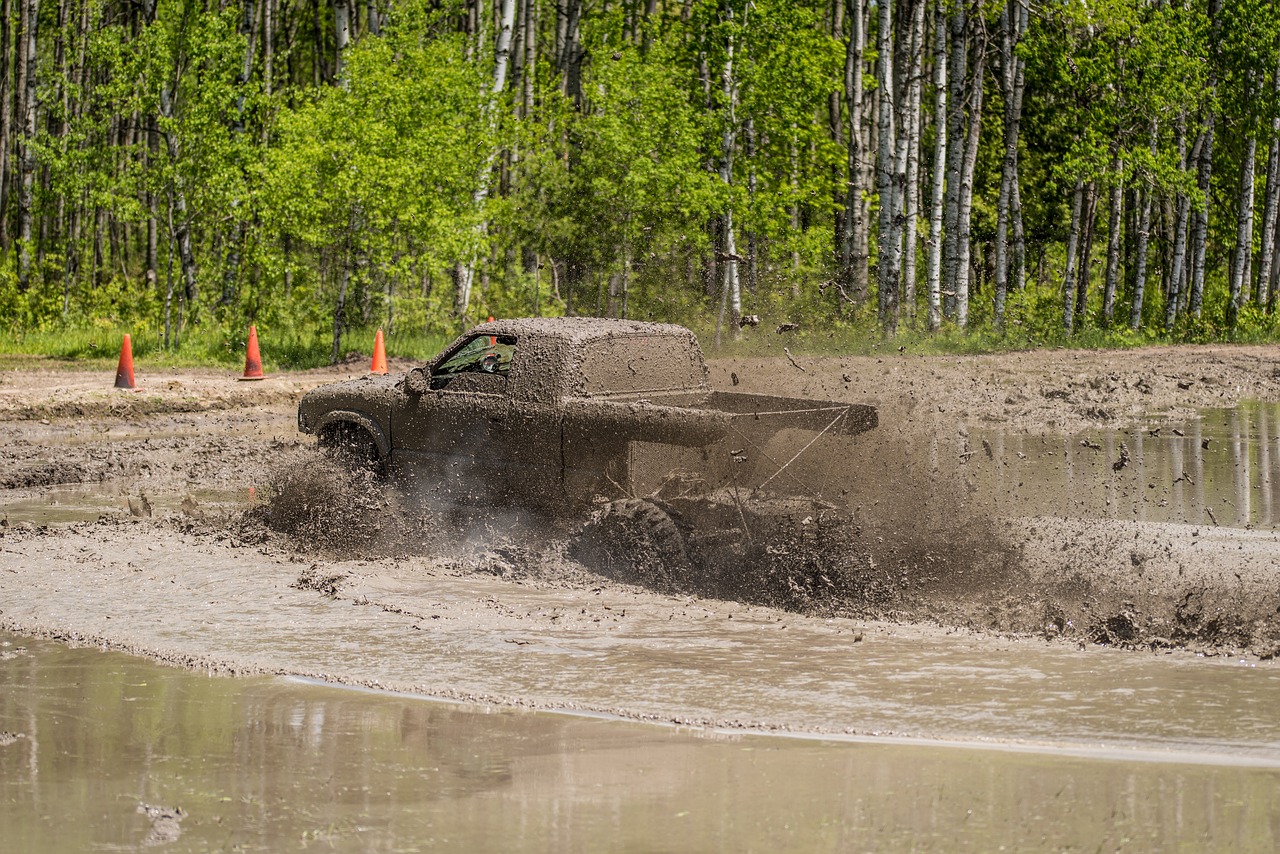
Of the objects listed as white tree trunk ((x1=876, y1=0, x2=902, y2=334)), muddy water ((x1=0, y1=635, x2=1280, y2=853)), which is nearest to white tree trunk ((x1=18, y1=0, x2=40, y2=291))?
white tree trunk ((x1=876, y1=0, x2=902, y2=334))

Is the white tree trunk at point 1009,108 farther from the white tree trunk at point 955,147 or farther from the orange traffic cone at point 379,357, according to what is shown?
the orange traffic cone at point 379,357

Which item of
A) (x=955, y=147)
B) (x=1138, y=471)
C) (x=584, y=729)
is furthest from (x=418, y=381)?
(x=955, y=147)

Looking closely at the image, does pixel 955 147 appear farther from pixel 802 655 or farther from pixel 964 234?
pixel 802 655

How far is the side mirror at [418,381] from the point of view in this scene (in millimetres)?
11492

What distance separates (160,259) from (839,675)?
144 feet

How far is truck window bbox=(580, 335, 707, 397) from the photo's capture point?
10703 millimetres

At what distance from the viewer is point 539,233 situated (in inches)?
1195

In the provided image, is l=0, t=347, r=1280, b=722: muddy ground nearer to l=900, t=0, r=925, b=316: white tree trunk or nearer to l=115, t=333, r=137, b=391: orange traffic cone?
l=115, t=333, r=137, b=391: orange traffic cone

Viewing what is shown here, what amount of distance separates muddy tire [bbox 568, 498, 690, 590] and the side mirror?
212 centimetres

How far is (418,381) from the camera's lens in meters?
Result: 11.5

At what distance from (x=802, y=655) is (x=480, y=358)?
4.54 m

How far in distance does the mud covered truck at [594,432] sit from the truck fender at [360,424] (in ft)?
0.04

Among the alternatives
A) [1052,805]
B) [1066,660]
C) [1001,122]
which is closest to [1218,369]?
[1001,122]

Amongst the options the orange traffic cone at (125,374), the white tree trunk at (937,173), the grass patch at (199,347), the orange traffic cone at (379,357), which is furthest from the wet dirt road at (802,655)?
the white tree trunk at (937,173)
